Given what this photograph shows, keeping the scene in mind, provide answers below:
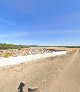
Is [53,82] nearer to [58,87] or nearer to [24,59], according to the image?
[58,87]

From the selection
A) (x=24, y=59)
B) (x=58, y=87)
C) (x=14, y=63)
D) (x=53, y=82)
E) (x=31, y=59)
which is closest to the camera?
(x=58, y=87)

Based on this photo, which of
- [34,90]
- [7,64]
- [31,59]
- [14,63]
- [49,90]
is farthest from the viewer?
[31,59]

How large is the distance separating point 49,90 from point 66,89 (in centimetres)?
147

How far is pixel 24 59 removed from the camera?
113 feet

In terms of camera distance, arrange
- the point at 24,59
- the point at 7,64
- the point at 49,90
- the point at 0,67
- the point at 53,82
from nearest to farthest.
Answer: the point at 49,90 → the point at 53,82 → the point at 0,67 → the point at 7,64 → the point at 24,59

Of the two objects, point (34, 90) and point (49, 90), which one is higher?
point (34, 90)

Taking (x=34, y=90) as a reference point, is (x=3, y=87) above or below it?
below

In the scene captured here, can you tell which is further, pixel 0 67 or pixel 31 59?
pixel 31 59

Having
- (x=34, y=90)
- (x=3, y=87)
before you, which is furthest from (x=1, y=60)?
(x=34, y=90)

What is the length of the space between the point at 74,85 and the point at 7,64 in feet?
45.4

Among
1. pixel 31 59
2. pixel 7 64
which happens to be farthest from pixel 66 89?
pixel 31 59

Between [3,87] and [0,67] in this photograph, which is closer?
[3,87]

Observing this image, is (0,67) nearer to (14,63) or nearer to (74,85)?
(14,63)

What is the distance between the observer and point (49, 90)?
14695 millimetres
